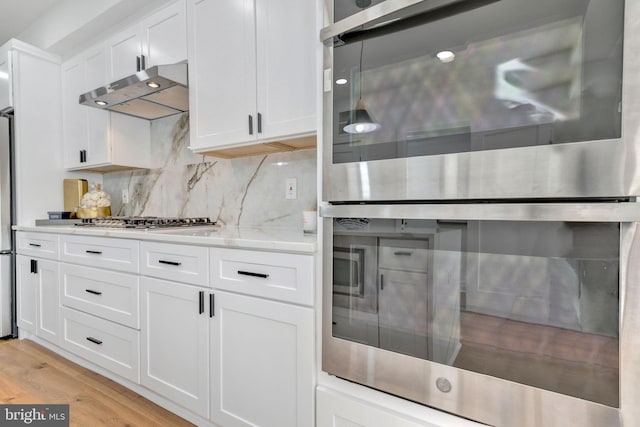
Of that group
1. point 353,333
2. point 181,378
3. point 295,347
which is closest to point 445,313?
point 353,333

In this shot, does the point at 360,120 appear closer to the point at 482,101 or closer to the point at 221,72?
the point at 482,101

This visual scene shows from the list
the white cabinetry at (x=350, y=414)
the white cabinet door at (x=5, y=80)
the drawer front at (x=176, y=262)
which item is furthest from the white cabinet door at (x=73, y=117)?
the white cabinetry at (x=350, y=414)

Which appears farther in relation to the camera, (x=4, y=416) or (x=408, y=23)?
(x=4, y=416)

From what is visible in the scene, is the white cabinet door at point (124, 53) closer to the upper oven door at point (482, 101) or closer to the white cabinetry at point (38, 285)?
the white cabinetry at point (38, 285)

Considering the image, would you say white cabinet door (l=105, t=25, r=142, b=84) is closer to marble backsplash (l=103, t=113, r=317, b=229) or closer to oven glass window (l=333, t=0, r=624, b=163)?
marble backsplash (l=103, t=113, r=317, b=229)

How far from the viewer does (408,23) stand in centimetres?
99

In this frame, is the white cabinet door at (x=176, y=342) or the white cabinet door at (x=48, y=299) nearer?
the white cabinet door at (x=176, y=342)

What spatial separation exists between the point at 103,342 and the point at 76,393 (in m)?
0.29

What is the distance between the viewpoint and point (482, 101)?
88 cm

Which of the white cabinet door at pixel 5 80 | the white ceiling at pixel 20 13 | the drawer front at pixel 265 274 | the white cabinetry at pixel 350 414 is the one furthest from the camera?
the white ceiling at pixel 20 13

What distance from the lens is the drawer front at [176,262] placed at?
58.7 inches

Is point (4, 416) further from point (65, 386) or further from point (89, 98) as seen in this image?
point (89, 98)

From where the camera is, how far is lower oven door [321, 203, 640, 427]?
2.45ft

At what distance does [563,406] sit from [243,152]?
180cm
